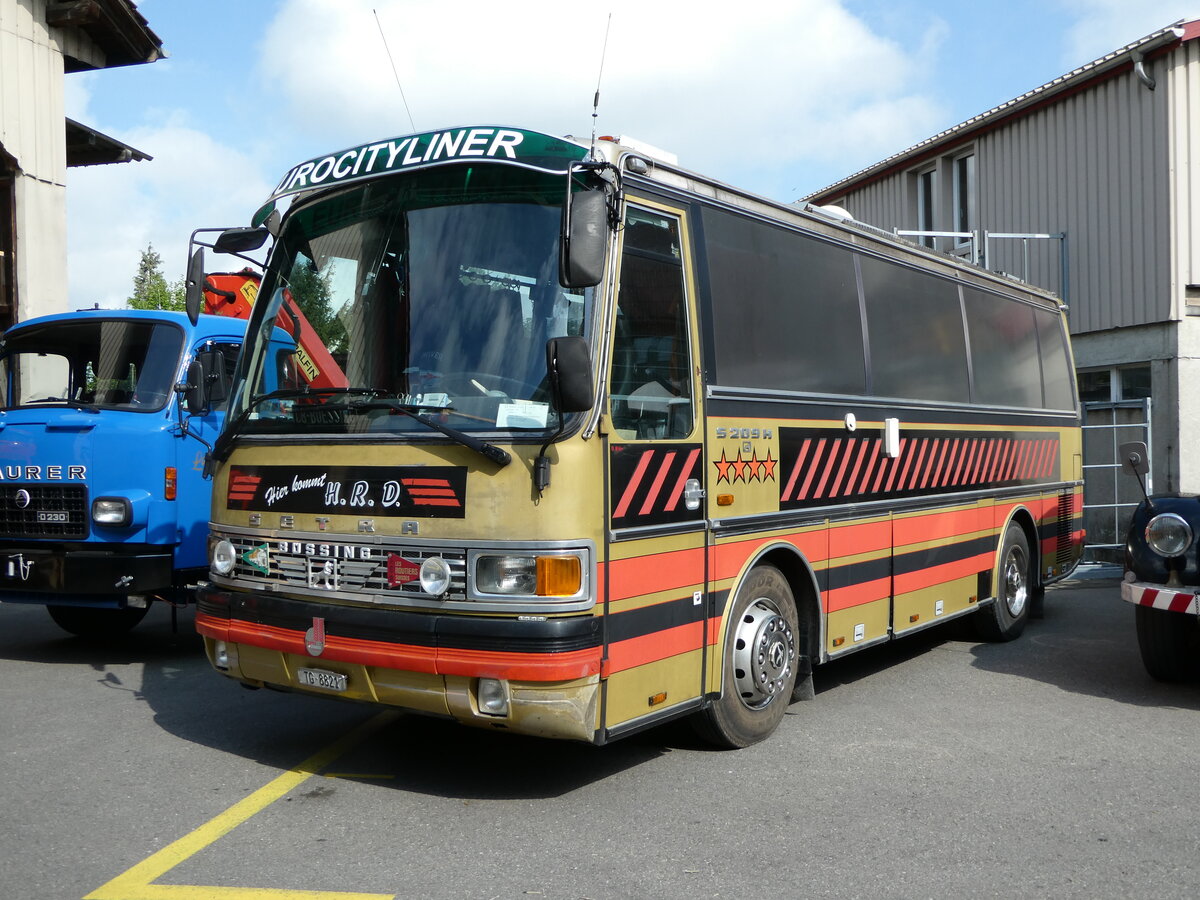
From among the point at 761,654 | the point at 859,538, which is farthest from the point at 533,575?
the point at 859,538

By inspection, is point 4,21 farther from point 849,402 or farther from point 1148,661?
point 1148,661

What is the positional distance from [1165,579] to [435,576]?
15.2 ft

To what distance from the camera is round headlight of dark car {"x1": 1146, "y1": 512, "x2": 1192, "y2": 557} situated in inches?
269

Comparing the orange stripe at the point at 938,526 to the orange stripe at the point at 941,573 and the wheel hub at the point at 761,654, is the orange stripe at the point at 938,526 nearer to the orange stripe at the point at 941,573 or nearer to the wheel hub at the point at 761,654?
the orange stripe at the point at 941,573

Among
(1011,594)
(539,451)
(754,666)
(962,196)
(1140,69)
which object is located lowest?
(1011,594)

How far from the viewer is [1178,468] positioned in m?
14.5

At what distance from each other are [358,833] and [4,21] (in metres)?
16.1

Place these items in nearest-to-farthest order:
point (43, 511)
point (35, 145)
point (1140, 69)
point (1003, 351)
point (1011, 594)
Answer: point (43, 511) → point (1011, 594) → point (1003, 351) → point (1140, 69) → point (35, 145)

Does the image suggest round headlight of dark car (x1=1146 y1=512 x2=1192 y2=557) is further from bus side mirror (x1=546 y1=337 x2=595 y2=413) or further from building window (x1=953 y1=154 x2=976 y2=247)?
building window (x1=953 y1=154 x2=976 y2=247)

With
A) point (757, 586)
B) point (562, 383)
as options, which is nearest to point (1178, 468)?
point (757, 586)

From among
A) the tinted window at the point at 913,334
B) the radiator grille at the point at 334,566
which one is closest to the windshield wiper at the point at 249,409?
the radiator grille at the point at 334,566

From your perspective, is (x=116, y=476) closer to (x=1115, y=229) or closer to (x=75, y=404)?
(x=75, y=404)

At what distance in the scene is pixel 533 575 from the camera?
4.73 meters

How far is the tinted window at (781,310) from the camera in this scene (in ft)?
19.5
